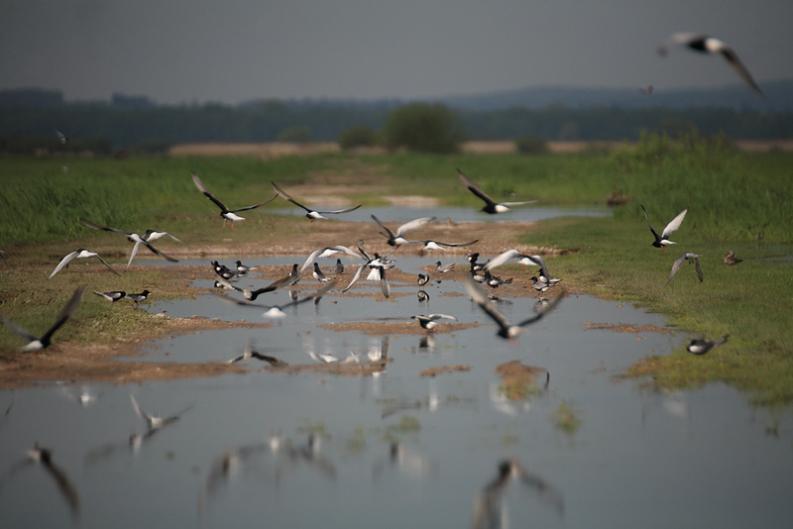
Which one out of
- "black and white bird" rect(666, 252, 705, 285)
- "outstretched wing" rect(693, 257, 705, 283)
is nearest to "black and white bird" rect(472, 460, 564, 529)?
"black and white bird" rect(666, 252, 705, 285)

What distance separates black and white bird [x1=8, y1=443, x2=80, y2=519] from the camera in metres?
11.3

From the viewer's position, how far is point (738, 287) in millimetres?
21891

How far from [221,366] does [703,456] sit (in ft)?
23.0

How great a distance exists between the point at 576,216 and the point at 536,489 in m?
30.9

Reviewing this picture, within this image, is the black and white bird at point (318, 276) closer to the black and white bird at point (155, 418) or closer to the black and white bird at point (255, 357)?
the black and white bird at point (255, 357)

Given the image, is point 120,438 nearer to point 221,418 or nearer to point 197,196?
point 221,418

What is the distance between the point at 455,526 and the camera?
1049cm

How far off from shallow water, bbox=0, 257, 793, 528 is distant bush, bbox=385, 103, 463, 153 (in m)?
105

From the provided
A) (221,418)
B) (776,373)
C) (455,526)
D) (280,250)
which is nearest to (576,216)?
(280,250)

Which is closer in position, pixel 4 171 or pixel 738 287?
pixel 738 287

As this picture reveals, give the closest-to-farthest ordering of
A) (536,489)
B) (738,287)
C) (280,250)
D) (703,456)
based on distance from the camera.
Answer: (536,489) → (703,456) → (738,287) → (280,250)

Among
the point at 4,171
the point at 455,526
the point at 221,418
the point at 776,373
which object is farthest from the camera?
the point at 4,171

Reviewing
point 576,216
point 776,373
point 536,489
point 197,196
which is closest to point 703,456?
point 536,489

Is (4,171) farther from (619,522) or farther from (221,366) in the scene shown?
(619,522)
